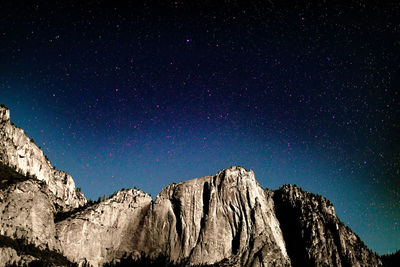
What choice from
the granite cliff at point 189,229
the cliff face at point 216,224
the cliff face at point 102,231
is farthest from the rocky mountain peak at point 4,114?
the cliff face at point 216,224

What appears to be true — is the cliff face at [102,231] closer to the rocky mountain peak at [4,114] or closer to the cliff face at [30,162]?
the cliff face at [30,162]

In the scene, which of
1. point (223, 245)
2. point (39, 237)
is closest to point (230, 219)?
point (223, 245)

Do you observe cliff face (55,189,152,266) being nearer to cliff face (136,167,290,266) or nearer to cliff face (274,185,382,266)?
cliff face (136,167,290,266)

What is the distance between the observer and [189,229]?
10000 centimetres

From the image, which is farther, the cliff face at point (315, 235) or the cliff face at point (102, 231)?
the cliff face at point (102, 231)

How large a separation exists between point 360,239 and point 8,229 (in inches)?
4346

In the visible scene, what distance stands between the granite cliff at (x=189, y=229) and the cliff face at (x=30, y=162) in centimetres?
2102

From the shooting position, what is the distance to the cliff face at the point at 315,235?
9569cm

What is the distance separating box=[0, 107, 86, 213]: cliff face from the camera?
13212cm

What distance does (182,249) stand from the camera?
97500mm

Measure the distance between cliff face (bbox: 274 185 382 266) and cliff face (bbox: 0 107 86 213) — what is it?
288ft

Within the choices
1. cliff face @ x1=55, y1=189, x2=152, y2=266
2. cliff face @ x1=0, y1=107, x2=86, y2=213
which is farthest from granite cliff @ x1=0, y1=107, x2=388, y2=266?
cliff face @ x1=0, y1=107, x2=86, y2=213

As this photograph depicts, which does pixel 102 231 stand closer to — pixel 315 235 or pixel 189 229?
pixel 189 229

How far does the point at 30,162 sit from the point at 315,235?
12109 cm
